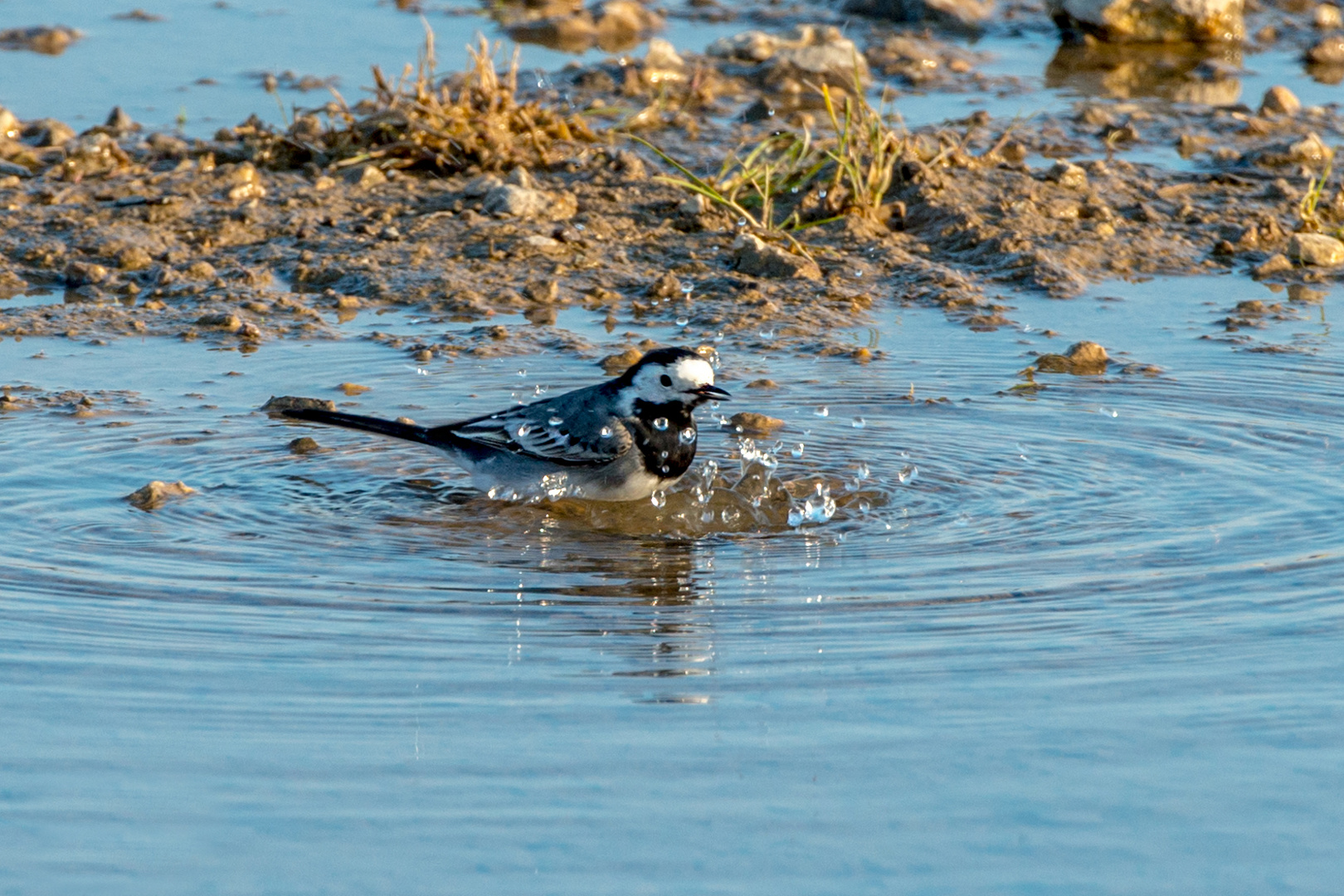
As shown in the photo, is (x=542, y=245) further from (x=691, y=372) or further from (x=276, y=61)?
(x=276, y=61)

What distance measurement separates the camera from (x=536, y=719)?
4629 millimetres

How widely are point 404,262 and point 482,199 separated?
0.79 meters

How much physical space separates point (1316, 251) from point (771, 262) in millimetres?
2689

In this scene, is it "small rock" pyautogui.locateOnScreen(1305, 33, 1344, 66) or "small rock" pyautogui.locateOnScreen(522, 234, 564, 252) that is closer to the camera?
"small rock" pyautogui.locateOnScreen(522, 234, 564, 252)

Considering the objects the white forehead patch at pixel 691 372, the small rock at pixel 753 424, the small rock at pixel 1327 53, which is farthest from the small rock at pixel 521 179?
the small rock at pixel 1327 53

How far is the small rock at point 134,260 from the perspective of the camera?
30.6 ft

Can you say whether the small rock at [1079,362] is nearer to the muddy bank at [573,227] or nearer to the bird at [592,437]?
the muddy bank at [573,227]

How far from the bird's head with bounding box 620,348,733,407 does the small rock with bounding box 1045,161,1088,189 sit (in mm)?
4108

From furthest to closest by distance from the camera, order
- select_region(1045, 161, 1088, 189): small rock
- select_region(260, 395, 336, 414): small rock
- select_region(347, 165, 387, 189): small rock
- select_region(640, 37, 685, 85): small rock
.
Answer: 1. select_region(640, 37, 685, 85): small rock
2. select_region(1045, 161, 1088, 189): small rock
3. select_region(347, 165, 387, 189): small rock
4. select_region(260, 395, 336, 414): small rock

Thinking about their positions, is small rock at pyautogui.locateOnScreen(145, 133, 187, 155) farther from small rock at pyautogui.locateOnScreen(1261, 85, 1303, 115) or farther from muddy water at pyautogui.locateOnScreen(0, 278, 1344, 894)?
small rock at pyautogui.locateOnScreen(1261, 85, 1303, 115)

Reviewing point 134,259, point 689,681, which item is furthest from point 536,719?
point 134,259

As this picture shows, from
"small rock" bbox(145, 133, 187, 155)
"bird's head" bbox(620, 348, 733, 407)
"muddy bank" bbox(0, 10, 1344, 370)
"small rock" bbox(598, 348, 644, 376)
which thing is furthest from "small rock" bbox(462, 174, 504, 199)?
"bird's head" bbox(620, 348, 733, 407)

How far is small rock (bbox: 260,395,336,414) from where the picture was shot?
24.8 feet

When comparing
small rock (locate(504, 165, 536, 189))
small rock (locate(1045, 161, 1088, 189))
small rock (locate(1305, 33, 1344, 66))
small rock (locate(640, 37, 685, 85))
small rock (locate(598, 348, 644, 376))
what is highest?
small rock (locate(1305, 33, 1344, 66))
